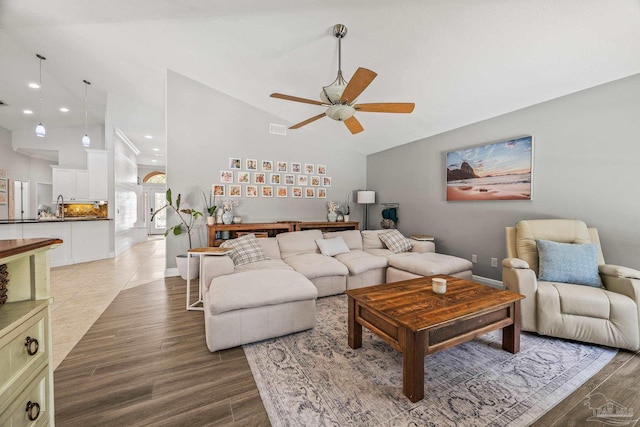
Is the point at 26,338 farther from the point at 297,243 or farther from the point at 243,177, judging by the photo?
the point at 243,177

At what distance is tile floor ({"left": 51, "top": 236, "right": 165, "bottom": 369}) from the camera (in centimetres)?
234

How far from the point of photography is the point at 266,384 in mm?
1665

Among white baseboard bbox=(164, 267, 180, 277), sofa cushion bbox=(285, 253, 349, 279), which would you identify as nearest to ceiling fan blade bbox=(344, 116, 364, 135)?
sofa cushion bbox=(285, 253, 349, 279)

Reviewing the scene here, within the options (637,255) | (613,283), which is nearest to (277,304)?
(613,283)

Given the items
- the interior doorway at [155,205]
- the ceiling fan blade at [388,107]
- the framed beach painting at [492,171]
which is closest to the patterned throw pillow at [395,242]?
the framed beach painting at [492,171]

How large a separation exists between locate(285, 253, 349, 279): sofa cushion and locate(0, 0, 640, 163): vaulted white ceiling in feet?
8.00

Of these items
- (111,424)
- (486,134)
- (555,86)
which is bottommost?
(111,424)

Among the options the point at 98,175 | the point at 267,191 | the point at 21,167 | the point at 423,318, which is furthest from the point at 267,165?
the point at 21,167

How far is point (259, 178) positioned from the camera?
4.95 metres

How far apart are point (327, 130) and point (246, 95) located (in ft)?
5.68

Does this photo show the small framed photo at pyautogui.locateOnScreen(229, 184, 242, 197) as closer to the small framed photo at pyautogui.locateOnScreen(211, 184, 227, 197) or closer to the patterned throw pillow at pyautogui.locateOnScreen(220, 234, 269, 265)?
the small framed photo at pyautogui.locateOnScreen(211, 184, 227, 197)

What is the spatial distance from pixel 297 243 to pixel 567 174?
11.8ft

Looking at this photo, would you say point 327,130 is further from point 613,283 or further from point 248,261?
point 613,283

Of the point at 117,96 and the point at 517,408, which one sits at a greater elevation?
the point at 117,96
